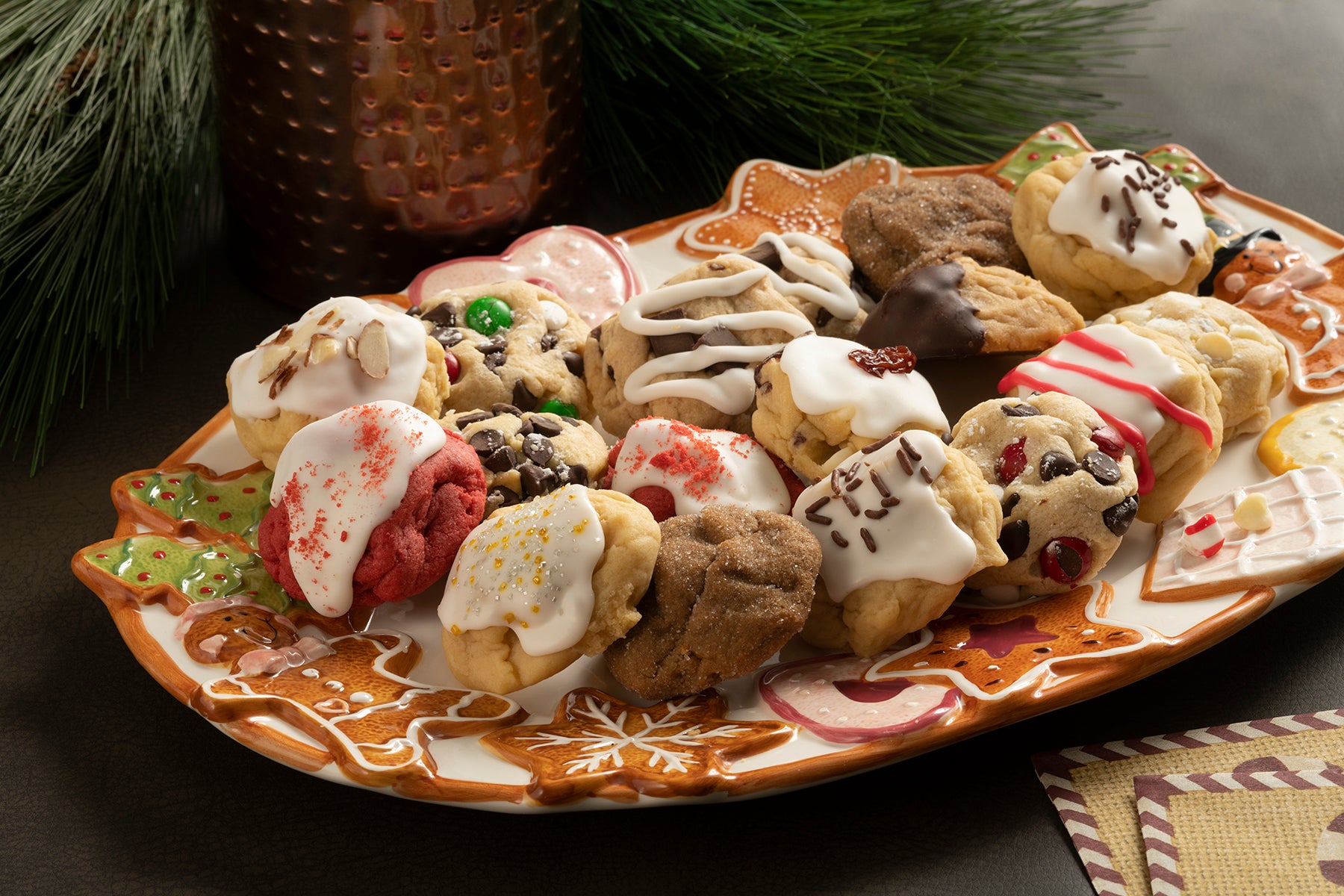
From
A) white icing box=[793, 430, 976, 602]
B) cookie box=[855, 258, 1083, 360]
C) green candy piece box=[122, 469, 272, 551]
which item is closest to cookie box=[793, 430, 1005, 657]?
white icing box=[793, 430, 976, 602]

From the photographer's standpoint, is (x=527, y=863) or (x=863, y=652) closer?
(x=527, y=863)

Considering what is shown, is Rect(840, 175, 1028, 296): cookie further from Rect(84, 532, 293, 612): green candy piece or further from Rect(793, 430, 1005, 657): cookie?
Rect(84, 532, 293, 612): green candy piece

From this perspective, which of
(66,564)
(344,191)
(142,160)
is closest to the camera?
(66,564)

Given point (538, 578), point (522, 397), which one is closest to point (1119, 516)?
point (538, 578)

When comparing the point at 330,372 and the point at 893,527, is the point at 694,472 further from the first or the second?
the point at 330,372

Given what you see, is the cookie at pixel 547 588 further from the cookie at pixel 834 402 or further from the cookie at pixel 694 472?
the cookie at pixel 834 402

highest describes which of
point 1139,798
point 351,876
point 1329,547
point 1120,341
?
point 1120,341

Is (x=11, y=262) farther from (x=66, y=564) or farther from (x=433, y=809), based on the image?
(x=433, y=809)

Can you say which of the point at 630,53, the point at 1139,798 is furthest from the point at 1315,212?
the point at 1139,798
